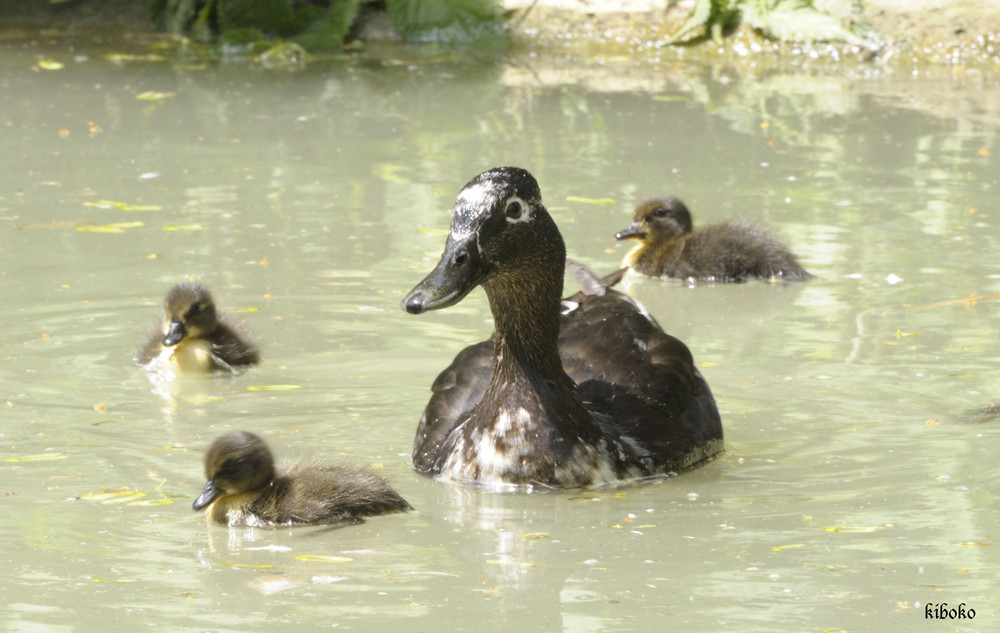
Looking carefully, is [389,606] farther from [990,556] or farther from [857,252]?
[857,252]

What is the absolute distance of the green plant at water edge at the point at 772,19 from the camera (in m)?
14.6

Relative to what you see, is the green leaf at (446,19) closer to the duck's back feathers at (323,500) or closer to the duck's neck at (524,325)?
the duck's neck at (524,325)

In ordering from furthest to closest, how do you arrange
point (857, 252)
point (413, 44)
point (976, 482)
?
point (413, 44)
point (857, 252)
point (976, 482)

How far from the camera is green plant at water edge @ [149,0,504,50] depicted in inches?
597

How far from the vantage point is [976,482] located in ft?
17.0

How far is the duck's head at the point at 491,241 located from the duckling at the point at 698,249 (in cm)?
298

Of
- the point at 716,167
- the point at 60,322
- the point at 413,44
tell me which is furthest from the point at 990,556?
the point at 413,44

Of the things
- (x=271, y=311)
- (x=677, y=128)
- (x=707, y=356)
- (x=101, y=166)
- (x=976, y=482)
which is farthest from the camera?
(x=677, y=128)

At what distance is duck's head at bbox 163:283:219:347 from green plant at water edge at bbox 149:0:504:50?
8.36 m

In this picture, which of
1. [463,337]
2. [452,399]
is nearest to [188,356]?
[463,337]

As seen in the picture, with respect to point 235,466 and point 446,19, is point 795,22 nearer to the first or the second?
point 446,19

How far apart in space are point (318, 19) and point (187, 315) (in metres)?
9.03

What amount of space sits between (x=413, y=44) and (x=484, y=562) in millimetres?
11553

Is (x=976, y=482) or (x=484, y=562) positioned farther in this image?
(x=976, y=482)
